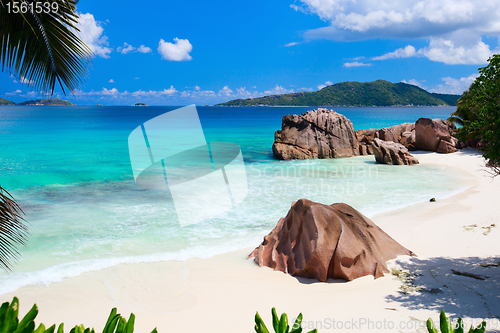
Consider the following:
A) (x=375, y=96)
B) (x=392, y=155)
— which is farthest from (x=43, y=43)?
(x=375, y=96)

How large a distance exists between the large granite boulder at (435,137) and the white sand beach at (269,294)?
17881mm

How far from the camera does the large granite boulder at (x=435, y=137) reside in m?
22.9

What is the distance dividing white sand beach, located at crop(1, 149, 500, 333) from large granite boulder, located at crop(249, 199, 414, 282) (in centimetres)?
19

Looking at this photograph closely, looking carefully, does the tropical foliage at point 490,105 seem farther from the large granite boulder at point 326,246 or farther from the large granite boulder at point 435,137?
the large granite boulder at point 435,137

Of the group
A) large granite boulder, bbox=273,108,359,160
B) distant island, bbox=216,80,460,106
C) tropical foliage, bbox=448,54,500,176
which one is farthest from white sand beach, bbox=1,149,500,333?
distant island, bbox=216,80,460,106

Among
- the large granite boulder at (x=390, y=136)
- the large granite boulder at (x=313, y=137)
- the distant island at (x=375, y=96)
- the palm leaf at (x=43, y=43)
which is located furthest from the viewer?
the distant island at (x=375, y=96)

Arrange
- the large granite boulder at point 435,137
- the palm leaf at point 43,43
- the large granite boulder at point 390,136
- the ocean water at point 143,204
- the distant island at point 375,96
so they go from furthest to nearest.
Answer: the distant island at point 375,96 < the large granite boulder at point 390,136 < the large granite boulder at point 435,137 < the ocean water at point 143,204 < the palm leaf at point 43,43

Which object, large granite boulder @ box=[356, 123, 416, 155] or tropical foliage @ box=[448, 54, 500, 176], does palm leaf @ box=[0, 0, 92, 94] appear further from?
large granite boulder @ box=[356, 123, 416, 155]

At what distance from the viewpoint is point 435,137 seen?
23203mm

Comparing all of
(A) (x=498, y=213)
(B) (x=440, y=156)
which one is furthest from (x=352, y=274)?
(B) (x=440, y=156)

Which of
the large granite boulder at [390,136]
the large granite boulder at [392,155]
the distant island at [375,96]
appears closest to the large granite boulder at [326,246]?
the large granite boulder at [392,155]

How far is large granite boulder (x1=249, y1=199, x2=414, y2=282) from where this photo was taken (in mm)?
5586

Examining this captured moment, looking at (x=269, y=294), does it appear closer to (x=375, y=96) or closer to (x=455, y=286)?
(x=455, y=286)

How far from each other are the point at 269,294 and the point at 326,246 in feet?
4.30
